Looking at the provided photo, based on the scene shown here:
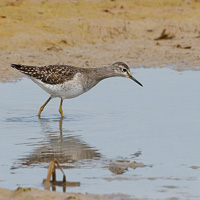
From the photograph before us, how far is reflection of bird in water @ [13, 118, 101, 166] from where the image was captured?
26.7 ft

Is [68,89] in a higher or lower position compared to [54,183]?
higher

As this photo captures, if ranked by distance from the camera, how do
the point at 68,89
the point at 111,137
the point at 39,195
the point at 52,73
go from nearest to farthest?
the point at 39,195 → the point at 111,137 → the point at 68,89 → the point at 52,73

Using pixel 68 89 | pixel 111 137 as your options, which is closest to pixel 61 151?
pixel 111 137

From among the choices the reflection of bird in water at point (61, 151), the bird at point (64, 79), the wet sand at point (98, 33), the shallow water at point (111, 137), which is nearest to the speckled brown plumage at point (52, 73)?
the bird at point (64, 79)

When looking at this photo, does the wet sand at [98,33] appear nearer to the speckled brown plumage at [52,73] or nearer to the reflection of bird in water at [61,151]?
the speckled brown plumage at [52,73]

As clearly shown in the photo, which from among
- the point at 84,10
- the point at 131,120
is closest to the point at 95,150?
the point at 131,120

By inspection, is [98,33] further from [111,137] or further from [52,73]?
[111,137]

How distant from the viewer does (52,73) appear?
11.6m

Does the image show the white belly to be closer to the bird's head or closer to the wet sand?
the bird's head

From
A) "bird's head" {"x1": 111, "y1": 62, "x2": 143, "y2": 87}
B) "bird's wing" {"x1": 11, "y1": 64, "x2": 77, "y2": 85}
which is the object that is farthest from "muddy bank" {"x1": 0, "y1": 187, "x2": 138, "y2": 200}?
"bird's head" {"x1": 111, "y1": 62, "x2": 143, "y2": 87}

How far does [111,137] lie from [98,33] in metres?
9.56

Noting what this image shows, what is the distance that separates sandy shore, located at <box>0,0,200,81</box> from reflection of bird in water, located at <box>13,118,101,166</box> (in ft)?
17.5

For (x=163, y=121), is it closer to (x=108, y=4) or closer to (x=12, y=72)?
(x=12, y=72)

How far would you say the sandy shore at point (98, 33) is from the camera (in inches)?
651
